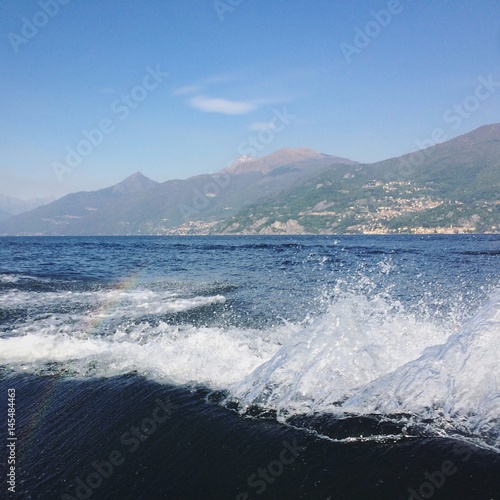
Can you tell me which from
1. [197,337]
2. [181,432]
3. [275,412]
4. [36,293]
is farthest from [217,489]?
[36,293]

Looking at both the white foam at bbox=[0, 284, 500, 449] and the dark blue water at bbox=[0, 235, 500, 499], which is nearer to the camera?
the dark blue water at bbox=[0, 235, 500, 499]

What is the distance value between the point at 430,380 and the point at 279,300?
12748 mm

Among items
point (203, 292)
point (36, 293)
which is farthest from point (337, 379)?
point (36, 293)

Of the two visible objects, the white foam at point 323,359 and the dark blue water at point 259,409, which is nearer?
the dark blue water at point 259,409

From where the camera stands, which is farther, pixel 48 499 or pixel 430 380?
pixel 430 380

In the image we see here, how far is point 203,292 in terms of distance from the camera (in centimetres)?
2305

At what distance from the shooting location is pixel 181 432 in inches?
261

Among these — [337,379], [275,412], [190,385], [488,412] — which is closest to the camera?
[488,412]

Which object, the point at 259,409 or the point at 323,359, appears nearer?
the point at 259,409

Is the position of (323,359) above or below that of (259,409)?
above

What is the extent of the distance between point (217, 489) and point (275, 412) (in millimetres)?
2245

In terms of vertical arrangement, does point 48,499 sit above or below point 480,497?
above

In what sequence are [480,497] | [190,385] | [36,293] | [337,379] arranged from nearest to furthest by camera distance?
[480,497]
[337,379]
[190,385]
[36,293]

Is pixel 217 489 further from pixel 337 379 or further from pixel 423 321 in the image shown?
pixel 423 321
